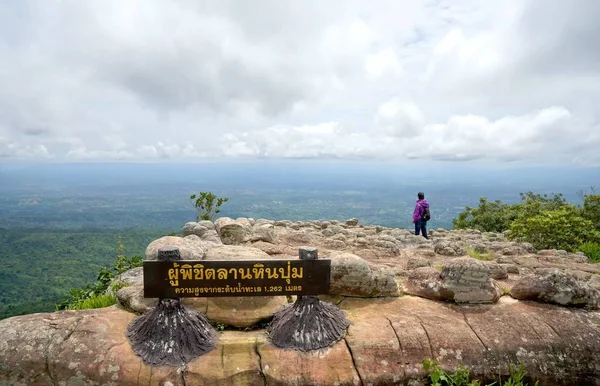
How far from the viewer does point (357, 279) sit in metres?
10.4

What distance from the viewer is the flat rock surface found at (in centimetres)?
786

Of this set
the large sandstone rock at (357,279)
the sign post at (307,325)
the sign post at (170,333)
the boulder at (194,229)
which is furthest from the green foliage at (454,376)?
the boulder at (194,229)

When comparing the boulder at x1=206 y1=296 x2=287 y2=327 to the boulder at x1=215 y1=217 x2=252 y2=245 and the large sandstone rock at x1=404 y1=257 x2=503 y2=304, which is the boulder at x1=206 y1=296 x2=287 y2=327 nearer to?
the large sandstone rock at x1=404 y1=257 x2=503 y2=304

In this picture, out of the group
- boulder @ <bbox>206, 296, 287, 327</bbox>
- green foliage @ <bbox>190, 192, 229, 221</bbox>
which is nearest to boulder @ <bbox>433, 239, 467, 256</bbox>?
boulder @ <bbox>206, 296, 287, 327</bbox>

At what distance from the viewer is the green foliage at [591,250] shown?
752 inches

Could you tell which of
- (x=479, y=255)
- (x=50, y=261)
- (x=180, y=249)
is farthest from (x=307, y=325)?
(x=50, y=261)

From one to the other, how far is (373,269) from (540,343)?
171 inches

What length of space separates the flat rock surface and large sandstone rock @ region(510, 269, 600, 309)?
0.95ft

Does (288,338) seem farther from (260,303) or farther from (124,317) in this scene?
(124,317)

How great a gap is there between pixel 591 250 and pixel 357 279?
54.6 feet

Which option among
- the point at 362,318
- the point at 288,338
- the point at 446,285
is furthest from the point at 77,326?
the point at 446,285

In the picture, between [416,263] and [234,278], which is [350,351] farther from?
[416,263]

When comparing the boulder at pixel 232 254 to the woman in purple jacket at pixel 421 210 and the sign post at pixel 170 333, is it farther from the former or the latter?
the woman in purple jacket at pixel 421 210

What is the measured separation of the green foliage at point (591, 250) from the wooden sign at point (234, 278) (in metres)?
17.7
